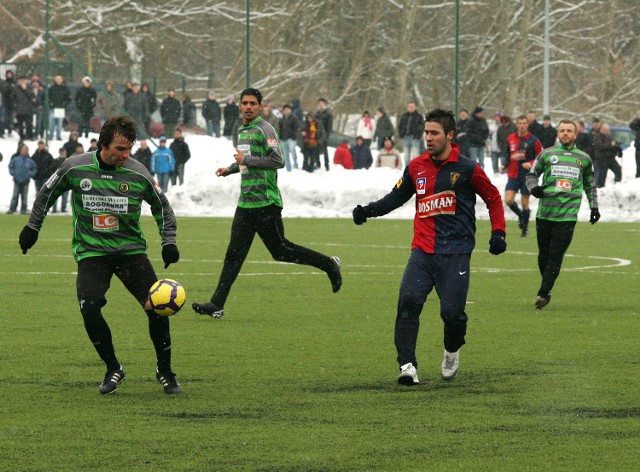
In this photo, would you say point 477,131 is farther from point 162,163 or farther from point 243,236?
point 243,236

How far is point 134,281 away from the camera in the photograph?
9.45 metres

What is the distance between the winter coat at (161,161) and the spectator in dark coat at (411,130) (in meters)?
6.10

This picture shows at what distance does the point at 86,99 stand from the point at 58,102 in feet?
3.18

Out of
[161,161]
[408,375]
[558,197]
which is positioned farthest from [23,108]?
[408,375]

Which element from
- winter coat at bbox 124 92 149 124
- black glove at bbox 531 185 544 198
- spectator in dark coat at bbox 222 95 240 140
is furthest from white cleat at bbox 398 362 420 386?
winter coat at bbox 124 92 149 124

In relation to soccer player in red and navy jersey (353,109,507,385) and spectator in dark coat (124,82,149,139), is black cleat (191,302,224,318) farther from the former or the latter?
spectator in dark coat (124,82,149,139)

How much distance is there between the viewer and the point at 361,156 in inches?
1606

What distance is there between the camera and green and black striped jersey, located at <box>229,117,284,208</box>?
13961 millimetres

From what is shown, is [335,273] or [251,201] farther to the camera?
[335,273]

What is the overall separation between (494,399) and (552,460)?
6.25 ft

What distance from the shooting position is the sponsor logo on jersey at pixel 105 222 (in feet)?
30.8

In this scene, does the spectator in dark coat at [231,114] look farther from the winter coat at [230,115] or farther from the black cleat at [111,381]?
the black cleat at [111,381]

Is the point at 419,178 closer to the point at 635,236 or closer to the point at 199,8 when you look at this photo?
the point at 635,236

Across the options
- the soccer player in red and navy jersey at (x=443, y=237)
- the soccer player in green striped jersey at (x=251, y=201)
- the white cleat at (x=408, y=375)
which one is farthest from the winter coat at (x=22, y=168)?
the white cleat at (x=408, y=375)
